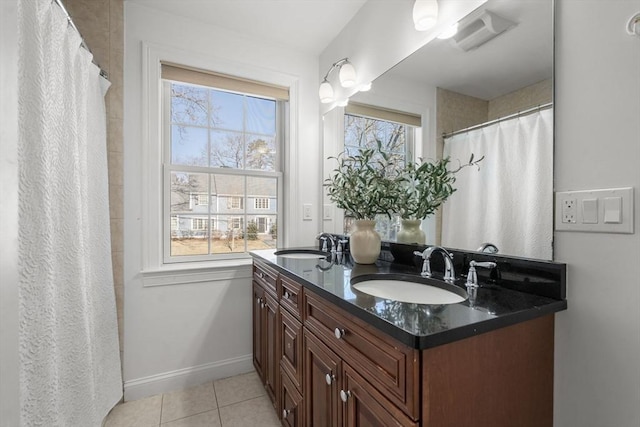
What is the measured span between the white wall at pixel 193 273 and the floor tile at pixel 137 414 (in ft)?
0.20

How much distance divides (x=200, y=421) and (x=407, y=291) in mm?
1396

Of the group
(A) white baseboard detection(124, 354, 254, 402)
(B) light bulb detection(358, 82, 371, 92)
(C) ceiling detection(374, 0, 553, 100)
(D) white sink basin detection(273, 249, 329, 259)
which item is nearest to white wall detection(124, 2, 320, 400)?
(A) white baseboard detection(124, 354, 254, 402)

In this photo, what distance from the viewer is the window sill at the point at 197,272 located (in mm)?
1851

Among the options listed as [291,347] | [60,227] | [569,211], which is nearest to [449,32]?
[569,211]

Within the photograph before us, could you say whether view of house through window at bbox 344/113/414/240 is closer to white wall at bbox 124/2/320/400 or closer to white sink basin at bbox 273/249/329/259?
white sink basin at bbox 273/249/329/259

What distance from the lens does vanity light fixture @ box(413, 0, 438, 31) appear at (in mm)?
1298

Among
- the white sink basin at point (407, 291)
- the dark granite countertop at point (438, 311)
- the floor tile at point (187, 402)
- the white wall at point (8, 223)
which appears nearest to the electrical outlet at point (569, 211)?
the dark granite countertop at point (438, 311)

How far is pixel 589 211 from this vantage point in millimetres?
824

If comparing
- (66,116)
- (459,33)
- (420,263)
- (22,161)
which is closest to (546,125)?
(459,33)

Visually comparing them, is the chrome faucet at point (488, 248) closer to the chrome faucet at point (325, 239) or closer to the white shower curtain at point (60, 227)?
the chrome faucet at point (325, 239)

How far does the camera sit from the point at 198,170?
2.07 metres

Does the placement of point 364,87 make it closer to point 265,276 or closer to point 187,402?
point 265,276

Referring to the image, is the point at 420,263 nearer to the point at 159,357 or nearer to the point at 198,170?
the point at 198,170

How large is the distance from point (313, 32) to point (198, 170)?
130 centimetres
